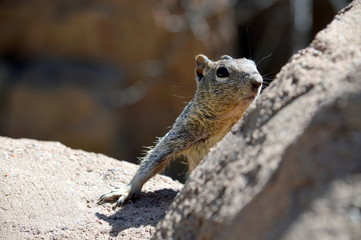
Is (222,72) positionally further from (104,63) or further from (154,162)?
(104,63)

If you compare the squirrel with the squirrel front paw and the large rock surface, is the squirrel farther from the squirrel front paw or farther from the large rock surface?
the large rock surface

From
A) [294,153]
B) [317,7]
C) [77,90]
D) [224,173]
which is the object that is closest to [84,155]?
[224,173]

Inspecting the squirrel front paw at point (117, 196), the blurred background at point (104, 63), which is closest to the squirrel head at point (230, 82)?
the squirrel front paw at point (117, 196)

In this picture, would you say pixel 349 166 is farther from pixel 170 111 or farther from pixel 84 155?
pixel 170 111

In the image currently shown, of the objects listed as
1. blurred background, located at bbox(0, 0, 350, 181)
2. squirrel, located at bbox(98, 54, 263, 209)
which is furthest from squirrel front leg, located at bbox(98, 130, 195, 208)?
blurred background, located at bbox(0, 0, 350, 181)

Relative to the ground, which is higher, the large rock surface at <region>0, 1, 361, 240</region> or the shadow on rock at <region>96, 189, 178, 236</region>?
the large rock surface at <region>0, 1, 361, 240</region>
